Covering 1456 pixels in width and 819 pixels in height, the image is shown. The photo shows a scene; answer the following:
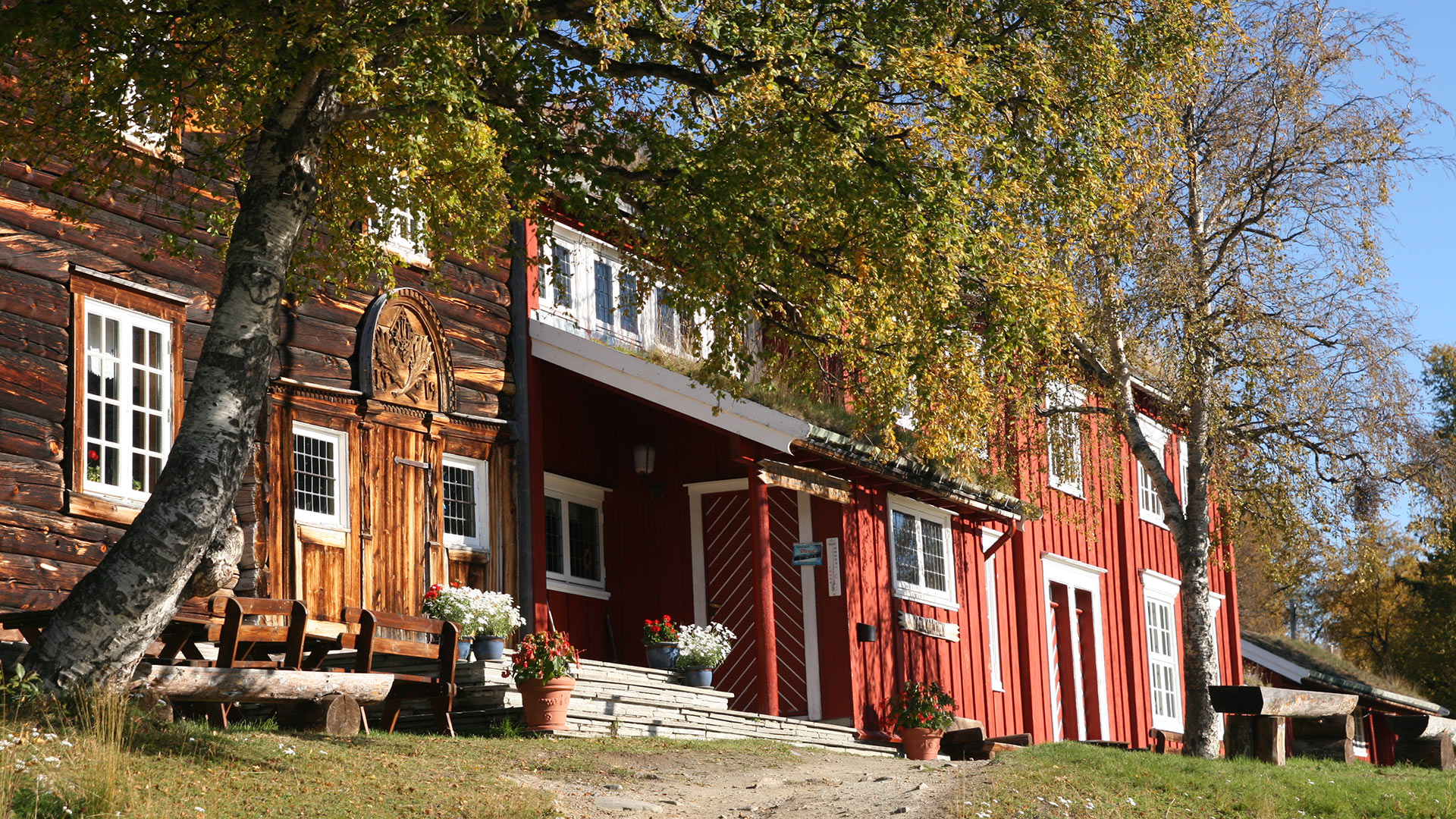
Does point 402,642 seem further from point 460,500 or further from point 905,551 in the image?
point 905,551

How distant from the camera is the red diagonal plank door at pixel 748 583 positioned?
630 inches

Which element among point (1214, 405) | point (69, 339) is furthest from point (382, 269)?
point (1214, 405)

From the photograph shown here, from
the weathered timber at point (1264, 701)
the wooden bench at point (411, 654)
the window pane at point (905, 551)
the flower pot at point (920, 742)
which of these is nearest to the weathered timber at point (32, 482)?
the wooden bench at point (411, 654)

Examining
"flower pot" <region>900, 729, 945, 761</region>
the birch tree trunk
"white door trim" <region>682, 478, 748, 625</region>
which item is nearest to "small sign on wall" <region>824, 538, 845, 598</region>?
"white door trim" <region>682, 478, 748, 625</region>

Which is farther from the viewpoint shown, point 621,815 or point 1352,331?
point 1352,331

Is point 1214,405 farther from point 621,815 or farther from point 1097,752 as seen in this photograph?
point 621,815

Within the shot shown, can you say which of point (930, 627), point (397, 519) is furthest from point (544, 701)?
point (930, 627)

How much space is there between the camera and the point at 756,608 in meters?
14.7

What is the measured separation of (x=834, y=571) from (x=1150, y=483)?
1049cm

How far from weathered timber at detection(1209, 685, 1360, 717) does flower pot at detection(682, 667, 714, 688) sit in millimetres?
4935

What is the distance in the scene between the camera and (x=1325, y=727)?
54.0 feet

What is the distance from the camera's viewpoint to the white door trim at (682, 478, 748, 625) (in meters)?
16.2

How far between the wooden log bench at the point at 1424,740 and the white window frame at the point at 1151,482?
6.98 m

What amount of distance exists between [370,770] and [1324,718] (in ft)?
39.4
